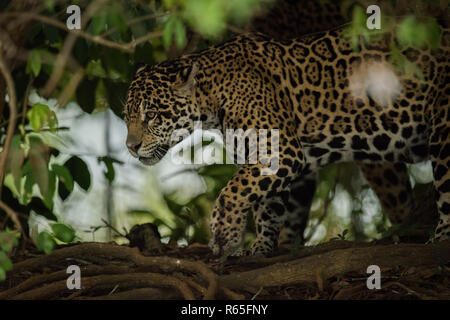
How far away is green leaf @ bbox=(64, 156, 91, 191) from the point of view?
25.6 feet

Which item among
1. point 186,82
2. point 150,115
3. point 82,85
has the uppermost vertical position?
point 82,85

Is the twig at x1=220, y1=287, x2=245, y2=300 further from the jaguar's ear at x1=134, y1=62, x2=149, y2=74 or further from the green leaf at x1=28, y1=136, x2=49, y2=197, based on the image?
the jaguar's ear at x1=134, y1=62, x2=149, y2=74

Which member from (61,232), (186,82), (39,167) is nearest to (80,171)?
(186,82)

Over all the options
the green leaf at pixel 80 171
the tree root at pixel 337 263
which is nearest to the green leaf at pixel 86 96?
the green leaf at pixel 80 171

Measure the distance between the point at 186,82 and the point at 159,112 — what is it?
1.19 ft

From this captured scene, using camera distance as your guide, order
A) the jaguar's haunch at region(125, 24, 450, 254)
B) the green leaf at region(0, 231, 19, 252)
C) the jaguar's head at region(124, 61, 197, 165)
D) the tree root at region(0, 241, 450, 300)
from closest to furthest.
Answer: the green leaf at region(0, 231, 19, 252) < the tree root at region(0, 241, 450, 300) < the jaguar's haunch at region(125, 24, 450, 254) < the jaguar's head at region(124, 61, 197, 165)

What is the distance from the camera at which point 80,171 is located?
780 centimetres

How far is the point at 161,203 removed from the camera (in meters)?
11.2

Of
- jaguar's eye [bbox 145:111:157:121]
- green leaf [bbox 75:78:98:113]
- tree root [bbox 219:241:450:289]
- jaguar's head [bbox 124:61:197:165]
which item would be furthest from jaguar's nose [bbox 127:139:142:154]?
green leaf [bbox 75:78:98:113]

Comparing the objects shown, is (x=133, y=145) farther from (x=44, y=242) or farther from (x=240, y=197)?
(x=44, y=242)

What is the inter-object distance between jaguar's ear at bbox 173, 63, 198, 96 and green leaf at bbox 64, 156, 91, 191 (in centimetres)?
112

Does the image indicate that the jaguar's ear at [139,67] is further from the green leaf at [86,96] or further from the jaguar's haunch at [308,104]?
the green leaf at [86,96]

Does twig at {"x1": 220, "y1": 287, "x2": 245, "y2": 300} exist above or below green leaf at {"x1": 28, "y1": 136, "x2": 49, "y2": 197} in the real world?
below
